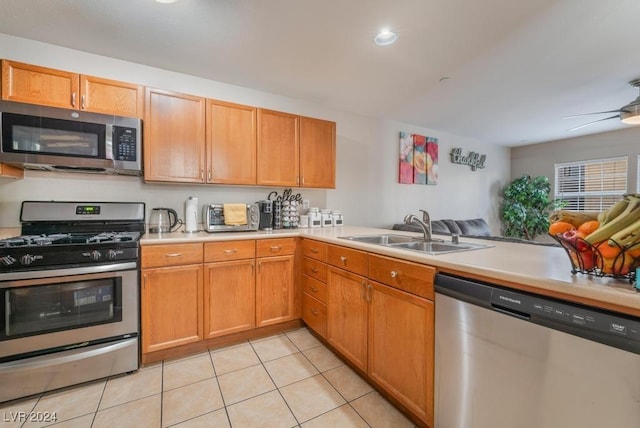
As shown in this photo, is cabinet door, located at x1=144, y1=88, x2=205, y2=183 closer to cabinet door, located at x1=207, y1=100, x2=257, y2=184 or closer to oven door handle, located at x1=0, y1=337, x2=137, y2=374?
cabinet door, located at x1=207, y1=100, x2=257, y2=184

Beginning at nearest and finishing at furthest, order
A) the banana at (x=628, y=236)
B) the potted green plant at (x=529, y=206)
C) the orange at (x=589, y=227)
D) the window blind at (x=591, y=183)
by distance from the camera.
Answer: the banana at (x=628, y=236), the orange at (x=589, y=227), the window blind at (x=591, y=183), the potted green plant at (x=529, y=206)

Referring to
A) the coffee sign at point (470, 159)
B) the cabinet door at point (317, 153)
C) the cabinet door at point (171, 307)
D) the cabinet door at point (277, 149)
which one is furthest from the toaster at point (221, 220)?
the coffee sign at point (470, 159)

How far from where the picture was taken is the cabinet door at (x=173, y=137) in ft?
7.33

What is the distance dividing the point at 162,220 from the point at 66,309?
932mm

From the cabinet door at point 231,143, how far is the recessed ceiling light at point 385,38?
1271 mm

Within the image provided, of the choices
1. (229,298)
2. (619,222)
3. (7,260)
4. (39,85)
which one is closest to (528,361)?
(619,222)

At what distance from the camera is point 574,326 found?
89cm

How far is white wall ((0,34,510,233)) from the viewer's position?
214cm

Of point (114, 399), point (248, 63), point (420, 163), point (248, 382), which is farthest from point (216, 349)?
point (420, 163)

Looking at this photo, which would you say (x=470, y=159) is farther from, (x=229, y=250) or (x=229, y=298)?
(x=229, y=298)

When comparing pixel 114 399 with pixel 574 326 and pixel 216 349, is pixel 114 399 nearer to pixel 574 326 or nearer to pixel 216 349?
pixel 216 349

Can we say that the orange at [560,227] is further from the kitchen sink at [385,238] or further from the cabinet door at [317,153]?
the cabinet door at [317,153]

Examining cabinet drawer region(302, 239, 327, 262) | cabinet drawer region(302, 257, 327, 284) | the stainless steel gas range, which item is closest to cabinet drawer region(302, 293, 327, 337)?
cabinet drawer region(302, 257, 327, 284)

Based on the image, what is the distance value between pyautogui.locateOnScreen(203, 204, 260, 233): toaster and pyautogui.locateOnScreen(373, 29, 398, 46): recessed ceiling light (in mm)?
1720
